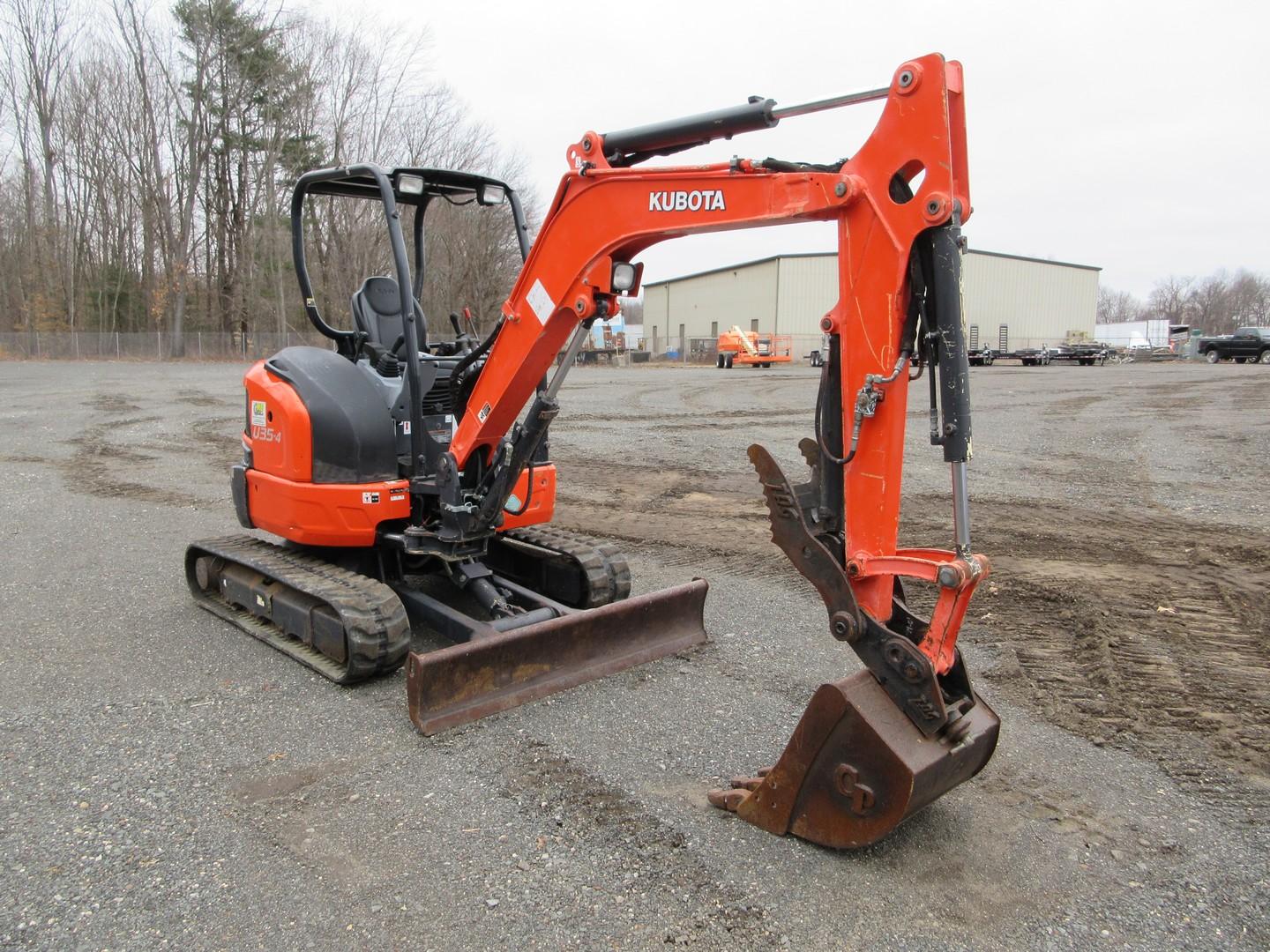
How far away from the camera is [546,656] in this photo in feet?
15.1

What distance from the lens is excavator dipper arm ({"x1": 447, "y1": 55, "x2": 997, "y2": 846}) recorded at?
9.71ft

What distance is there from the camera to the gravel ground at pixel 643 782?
113 inches

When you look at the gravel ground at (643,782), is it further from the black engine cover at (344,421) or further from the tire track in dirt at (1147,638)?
the black engine cover at (344,421)

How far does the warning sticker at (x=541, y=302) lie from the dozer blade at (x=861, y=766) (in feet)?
7.25

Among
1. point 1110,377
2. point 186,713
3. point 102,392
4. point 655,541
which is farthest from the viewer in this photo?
point 1110,377

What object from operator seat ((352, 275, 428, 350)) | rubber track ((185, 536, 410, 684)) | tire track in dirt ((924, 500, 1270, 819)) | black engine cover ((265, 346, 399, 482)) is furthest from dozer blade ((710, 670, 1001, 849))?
operator seat ((352, 275, 428, 350))

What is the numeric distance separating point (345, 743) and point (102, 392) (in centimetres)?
2103

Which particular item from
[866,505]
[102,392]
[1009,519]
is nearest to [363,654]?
[866,505]

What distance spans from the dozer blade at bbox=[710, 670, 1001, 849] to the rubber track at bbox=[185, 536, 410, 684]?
86.7 inches

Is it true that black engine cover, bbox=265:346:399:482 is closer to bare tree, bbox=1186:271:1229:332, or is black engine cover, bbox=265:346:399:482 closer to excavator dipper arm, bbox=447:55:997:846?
excavator dipper arm, bbox=447:55:997:846

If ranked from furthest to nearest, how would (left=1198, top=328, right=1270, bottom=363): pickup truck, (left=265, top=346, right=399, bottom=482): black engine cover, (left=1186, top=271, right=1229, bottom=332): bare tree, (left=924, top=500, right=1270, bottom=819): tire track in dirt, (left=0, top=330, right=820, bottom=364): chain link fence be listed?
1. (left=1186, top=271, right=1229, bottom=332): bare tree
2. (left=0, top=330, right=820, bottom=364): chain link fence
3. (left=1198, top=328, right=1270, bottom=363): pickup truck
4. (left=265, top=346, right=399, bottom=482): black engine cover
5. (left=924, top=500, right=1270, bottom=819): tire track in dirt

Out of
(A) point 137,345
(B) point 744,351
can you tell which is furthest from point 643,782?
(A) point 137,345

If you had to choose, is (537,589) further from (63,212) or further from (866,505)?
(63,212)

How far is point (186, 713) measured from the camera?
14.4ft
